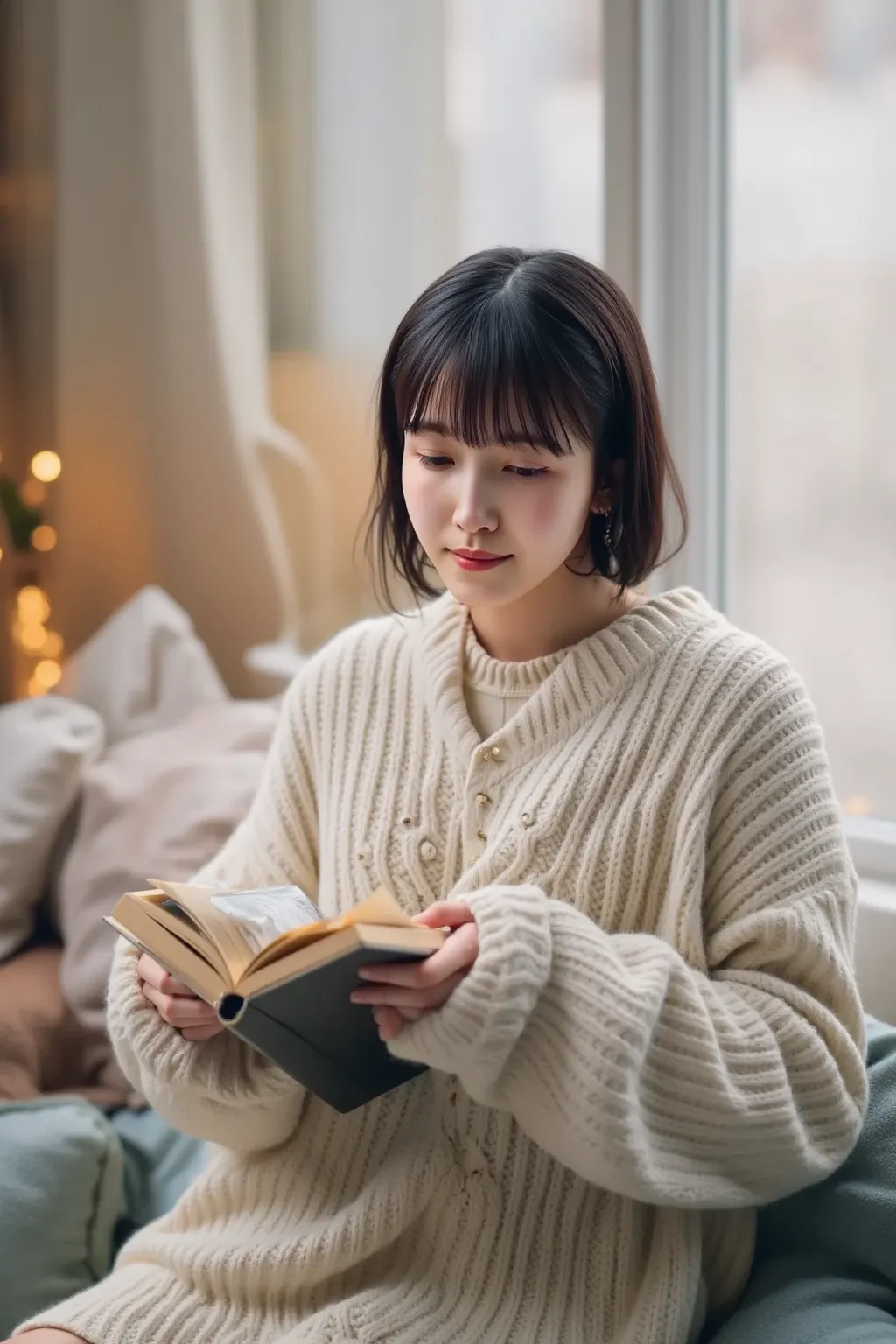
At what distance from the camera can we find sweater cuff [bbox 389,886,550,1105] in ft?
3.62

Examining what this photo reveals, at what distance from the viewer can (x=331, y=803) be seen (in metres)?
1.44

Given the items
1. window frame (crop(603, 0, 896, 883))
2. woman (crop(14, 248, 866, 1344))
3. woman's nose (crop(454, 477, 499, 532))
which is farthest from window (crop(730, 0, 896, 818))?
woman's nose (crop(454, 477, 499, 532))

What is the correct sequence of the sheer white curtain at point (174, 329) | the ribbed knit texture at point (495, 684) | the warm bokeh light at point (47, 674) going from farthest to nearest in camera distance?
the warm bokeh light at point (47, 674) < the sheer white curtain at point (174, 329) < the ribbed knit texture at point (495, 684)

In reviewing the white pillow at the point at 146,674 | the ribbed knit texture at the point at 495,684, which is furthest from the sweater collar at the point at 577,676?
the white pillow at the point at 146,674

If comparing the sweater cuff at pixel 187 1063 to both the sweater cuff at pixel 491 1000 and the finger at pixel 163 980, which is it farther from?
the sweater cuff at pixel 491 1000

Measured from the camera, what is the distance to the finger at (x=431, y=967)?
110 centimetres

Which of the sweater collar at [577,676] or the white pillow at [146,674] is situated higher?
the sweater collar at [577,676]

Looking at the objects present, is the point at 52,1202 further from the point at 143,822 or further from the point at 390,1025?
the point at 390,1025

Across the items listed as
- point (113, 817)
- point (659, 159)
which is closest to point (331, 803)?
point (113, 817)

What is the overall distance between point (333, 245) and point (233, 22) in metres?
0.41

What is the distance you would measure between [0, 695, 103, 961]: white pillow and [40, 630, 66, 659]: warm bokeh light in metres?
0.61

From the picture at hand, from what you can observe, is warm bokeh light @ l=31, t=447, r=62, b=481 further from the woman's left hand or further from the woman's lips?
the woman's left hand

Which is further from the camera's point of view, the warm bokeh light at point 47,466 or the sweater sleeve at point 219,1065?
the warm bokeh light at point 47,466

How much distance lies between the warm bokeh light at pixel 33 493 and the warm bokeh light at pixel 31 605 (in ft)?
0.56
